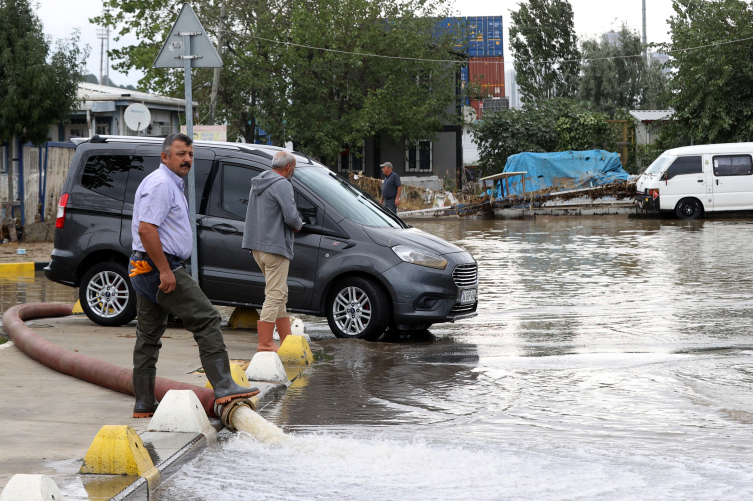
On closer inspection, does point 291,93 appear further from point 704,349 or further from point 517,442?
point 517,442

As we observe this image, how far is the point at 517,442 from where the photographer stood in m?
5.43

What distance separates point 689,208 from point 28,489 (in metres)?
27.8

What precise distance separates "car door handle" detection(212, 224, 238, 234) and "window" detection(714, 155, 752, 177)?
22.2m

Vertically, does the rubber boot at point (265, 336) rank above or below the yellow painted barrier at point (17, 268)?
below

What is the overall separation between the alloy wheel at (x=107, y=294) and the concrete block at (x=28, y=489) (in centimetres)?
657

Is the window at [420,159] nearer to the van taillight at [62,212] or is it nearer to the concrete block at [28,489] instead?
the van taillight at [62,212]

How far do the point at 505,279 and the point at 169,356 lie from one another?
754cm

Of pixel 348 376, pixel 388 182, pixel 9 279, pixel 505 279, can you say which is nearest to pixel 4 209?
pixel 9 279

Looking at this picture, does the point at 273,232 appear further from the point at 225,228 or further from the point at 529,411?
the point at 529,411

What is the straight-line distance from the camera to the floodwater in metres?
4.61

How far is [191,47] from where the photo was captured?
9.42 metres

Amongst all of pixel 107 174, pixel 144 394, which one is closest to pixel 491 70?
pixel 107 174

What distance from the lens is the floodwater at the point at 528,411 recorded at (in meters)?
4.61

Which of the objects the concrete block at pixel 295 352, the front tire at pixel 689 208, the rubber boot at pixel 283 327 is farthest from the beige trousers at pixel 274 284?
the front tire at pixel 689 208
